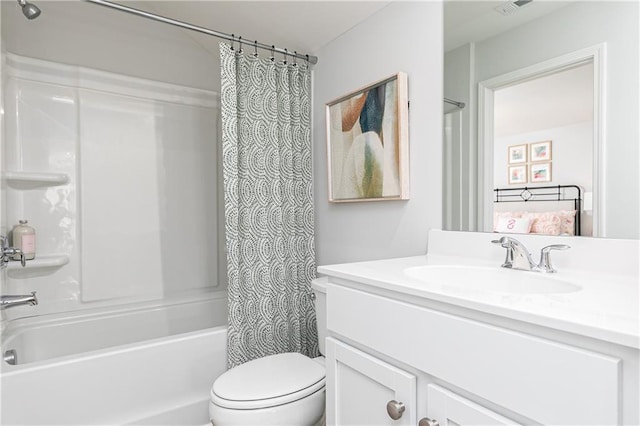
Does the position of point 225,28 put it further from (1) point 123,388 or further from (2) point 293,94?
(1) point 123,388

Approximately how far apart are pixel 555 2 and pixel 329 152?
119 cm

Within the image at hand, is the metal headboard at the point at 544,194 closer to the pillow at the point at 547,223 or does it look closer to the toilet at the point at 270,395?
the pillow at the point at 547,223

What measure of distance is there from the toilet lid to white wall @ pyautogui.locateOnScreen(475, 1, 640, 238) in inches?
43.3

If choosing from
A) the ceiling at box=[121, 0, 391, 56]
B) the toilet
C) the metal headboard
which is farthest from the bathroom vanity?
the ceiling at box=[121, 0, 391, 56]

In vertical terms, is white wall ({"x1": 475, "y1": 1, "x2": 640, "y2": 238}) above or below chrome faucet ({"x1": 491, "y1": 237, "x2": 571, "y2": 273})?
above

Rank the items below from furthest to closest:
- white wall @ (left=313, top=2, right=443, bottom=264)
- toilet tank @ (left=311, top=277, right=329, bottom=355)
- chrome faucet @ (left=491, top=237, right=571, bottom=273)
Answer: toilet tank @ (left=311, top=277, right=329, bottom=355) → white wall @ (left=313, top=2, right=443, bottom=264) → chrome faucet @ (left=491, top=237, right=571, bottom=273)

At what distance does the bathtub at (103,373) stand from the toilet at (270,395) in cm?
32

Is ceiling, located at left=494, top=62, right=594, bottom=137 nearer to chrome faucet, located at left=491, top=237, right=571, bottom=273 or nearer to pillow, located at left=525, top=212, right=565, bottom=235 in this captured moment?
pillow, located at left=525, top=212, right=565, bottom=235

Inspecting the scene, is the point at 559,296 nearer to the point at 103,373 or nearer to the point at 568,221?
the point at 568,221

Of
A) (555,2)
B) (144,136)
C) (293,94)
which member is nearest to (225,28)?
(293,94)

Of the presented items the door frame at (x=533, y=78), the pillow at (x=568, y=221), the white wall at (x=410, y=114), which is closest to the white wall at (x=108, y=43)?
the white wall at (x=410, y=114)

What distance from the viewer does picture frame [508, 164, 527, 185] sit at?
4.06 feet

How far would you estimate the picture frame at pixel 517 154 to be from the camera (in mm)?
1242

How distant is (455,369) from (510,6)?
1194 millimetres
